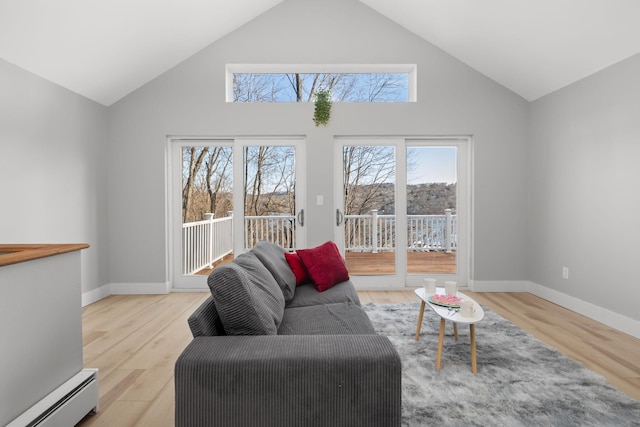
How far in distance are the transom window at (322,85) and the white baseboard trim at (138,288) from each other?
8.47 ft

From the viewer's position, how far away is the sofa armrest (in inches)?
51.2

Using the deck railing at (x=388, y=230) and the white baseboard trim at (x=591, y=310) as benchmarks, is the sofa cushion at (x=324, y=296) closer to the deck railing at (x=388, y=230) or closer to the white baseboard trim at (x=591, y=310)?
the deck railing at (x=388, y=230)

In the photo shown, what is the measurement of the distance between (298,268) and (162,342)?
128 centimetres

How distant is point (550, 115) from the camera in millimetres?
4016

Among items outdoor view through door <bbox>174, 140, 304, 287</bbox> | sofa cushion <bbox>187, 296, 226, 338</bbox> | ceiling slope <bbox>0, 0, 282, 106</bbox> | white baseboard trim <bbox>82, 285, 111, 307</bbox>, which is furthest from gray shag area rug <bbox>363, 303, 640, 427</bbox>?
ceiling slope <bbox>0, 0, 282, 106</bbox>

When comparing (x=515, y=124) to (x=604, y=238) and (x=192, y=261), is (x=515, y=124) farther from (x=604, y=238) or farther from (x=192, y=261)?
(x=192, y=261)

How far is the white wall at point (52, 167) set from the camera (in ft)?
9.70

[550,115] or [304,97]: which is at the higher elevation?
[304,97]

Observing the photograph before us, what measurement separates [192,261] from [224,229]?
615 millimetres

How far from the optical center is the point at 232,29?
14.1ft

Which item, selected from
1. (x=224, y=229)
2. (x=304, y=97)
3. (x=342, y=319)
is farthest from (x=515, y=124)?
(x=224, y=229)

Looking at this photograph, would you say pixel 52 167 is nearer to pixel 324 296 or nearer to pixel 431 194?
pixel 324 296

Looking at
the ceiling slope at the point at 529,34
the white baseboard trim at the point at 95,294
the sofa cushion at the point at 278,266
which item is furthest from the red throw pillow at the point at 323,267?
the ceiling slope at the point at 529,34

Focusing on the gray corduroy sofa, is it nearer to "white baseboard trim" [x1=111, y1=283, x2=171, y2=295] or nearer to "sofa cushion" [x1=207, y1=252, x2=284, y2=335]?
"sofa cushion" [x1=207, y1=252, x2=284, y2=335]
